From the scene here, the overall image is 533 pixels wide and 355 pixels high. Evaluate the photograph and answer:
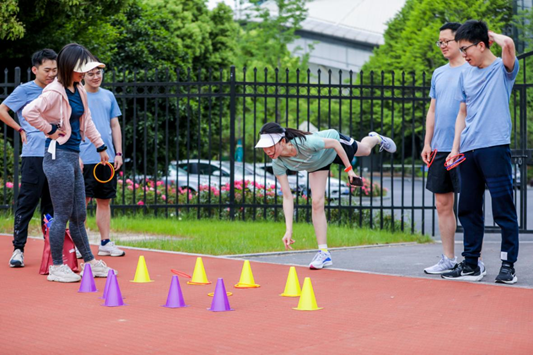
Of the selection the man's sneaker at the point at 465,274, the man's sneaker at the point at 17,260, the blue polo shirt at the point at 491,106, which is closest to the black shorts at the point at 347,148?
the blue polo shirt at the point at 491,106

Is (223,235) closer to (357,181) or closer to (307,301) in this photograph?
(357,181)

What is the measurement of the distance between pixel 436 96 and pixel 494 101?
846 mm

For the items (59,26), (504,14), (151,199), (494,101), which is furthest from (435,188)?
(504,14)

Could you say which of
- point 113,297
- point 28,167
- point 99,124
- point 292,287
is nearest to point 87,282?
point 113,297

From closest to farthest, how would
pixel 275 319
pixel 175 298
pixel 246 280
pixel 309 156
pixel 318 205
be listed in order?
pixel 275 319
pixel 175 298
pixel 246 280
pixel 309 156
pixel 318 205

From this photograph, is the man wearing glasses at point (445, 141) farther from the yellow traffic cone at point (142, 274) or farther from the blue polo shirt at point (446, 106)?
the yellow traffic cone at point (142, 274)

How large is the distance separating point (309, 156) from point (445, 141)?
4.14 feet

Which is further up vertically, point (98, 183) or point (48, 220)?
point (98, 183)

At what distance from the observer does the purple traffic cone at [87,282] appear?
5715 mm

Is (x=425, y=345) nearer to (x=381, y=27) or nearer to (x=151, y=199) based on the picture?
(x=151, y=199)

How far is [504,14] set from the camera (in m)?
26.8

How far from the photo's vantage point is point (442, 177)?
21.5ft

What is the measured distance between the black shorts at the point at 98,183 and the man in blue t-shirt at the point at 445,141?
3266 millimetres

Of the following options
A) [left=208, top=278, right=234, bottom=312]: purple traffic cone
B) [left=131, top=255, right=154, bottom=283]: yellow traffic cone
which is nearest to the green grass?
[left=131, top=255, right=154, bottom=283]: yellow traffic cone
